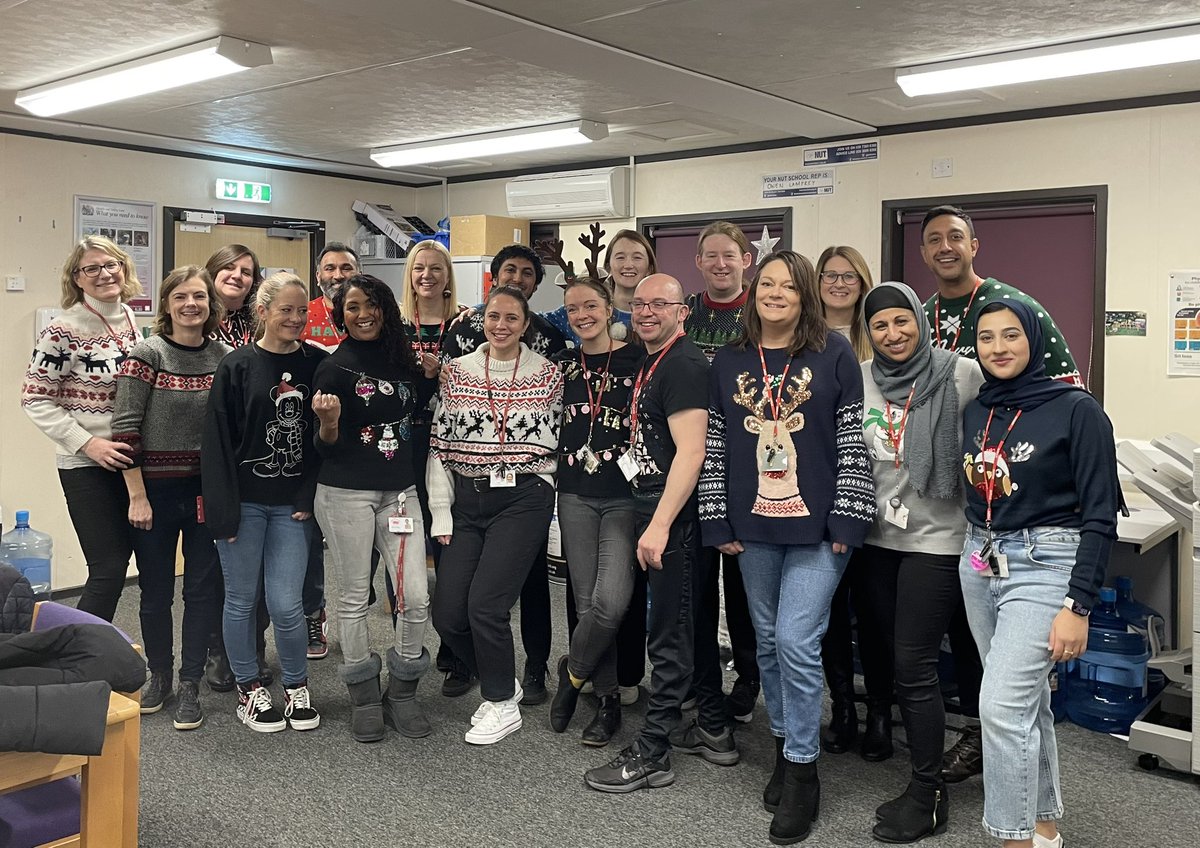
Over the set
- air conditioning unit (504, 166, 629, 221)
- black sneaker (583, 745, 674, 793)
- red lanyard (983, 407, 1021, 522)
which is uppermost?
air conditioning unit (504, 166, 629, 221)

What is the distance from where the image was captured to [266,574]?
11.2 ft

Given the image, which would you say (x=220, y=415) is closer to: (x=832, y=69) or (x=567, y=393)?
(x=567, y=393)

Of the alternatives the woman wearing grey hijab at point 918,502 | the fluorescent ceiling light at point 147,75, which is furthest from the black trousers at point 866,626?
the fluorescent ceiling light at point 147,75

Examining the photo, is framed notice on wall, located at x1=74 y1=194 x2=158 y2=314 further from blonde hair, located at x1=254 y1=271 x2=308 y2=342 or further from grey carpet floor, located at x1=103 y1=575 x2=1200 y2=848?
grey carpet floor, located at x1=103 y1=575 x2=1200 y2=848

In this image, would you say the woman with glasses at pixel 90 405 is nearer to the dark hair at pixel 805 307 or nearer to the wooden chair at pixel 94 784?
the wooden chair at pixel 94 784

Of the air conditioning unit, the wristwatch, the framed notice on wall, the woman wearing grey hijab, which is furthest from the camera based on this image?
the air conditioning unit

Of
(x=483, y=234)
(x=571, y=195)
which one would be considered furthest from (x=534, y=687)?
(x=483, y=234)

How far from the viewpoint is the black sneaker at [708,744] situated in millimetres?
3207

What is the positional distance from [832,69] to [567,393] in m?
1.81

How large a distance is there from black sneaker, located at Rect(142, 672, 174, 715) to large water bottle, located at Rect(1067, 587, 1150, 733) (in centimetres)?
322

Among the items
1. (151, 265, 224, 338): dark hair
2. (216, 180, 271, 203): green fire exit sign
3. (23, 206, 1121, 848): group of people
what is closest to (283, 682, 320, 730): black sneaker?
(23, 206, 1121, 848): group of people

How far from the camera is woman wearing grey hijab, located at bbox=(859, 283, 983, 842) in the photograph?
2684mm

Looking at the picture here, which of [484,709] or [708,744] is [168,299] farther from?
[708,744]

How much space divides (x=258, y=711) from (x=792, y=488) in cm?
200
